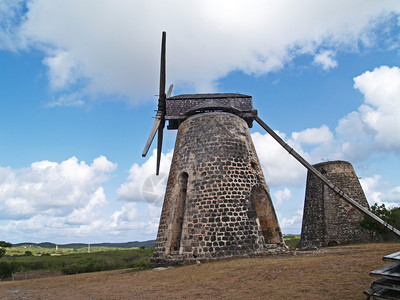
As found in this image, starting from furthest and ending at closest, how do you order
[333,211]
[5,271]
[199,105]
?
[333,211] → [5,271] → [199,105]

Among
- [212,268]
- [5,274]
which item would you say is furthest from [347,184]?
[5,274]

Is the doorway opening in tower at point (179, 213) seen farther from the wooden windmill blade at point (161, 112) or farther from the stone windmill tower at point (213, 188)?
the wooden windmill blade at point (161, 112)

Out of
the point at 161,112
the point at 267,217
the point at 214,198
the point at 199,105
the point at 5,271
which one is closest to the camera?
the point at 214,198

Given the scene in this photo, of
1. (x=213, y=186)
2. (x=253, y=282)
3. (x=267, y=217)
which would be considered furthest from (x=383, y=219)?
(x=253, y=282)

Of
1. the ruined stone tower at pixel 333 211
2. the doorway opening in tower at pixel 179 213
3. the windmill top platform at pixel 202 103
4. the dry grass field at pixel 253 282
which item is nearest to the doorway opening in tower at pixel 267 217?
the doorway opening in tower at pixel 179 213

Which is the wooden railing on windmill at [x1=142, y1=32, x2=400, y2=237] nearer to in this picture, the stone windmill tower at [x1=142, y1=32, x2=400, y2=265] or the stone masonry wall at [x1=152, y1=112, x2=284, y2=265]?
the stone windmill tower at [x1=142, y1=32, x2=400, y2=265]

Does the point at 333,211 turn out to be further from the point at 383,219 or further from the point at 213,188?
the point at 213,188

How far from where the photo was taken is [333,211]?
75.5 ft

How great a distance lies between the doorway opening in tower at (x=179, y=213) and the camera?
537 inches

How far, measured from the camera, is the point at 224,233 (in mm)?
12344

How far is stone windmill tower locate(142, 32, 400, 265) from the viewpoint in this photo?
1242cm

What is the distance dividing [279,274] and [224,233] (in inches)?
168

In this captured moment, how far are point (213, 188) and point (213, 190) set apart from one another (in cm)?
9

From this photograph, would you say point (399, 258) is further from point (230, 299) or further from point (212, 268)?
point (212, 268)
